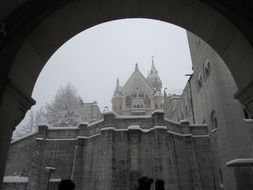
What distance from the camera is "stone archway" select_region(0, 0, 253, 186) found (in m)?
3.54

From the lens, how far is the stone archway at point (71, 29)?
3.54m

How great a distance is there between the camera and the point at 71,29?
459 centimetres

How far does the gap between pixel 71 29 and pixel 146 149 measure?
16.9 meters

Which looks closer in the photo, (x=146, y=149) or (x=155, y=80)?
(x=146, y=149)

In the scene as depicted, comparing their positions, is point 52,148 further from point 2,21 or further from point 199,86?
point 2,21

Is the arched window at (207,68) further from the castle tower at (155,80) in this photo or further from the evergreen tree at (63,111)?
the castle tower at (155,80)

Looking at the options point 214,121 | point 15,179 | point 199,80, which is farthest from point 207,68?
point 15,179

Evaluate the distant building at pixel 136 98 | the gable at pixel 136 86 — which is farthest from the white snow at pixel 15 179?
the gable at pixel 136 86

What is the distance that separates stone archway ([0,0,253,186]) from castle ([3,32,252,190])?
51.6 feet

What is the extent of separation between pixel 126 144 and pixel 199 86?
11192 mm

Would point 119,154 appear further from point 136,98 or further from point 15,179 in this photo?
point 136,98

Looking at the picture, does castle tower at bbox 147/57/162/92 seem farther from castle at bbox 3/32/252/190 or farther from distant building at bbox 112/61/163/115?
castle at bbox 3/32/252/190

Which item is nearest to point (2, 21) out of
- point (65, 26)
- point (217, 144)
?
point (65, 26)

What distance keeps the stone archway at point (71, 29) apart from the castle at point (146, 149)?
51.6ft
